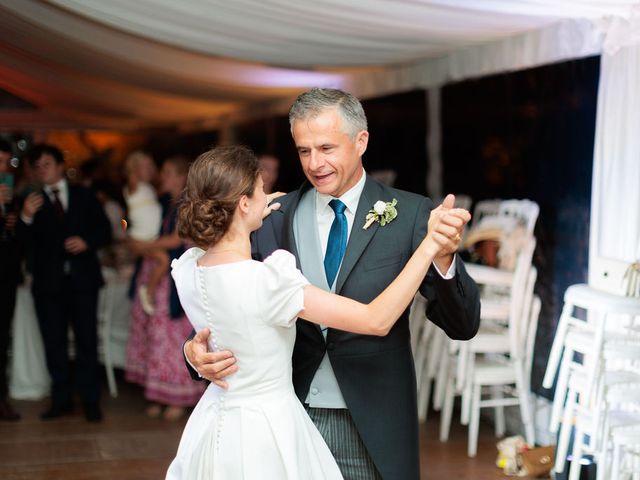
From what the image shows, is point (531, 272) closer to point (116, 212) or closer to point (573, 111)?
point (573, 111)

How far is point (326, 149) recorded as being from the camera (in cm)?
237

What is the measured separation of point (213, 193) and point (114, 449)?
144 inches

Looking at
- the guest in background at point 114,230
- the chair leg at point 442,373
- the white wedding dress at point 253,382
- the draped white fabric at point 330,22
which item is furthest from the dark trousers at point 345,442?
the guest in background at point 114,230

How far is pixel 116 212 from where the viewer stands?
7914 mm

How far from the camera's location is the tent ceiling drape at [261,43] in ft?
14.5

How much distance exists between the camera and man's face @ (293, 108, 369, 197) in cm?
235

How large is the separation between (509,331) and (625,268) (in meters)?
1.40

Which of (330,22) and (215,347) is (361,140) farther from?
(330,22)

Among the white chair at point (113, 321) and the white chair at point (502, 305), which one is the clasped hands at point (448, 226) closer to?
the white chair at point (502, 305)

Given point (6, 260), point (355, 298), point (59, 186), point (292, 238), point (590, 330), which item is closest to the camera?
point (355, 298)

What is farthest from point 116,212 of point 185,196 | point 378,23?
point 185,196

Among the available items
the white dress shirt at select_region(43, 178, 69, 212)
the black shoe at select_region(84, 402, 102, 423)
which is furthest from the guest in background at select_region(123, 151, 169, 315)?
the black shoe at select_region(84, 402, 102, 423)

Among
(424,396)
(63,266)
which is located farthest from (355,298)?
(63,266)

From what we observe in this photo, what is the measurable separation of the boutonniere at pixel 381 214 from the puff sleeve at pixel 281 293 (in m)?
0.35
